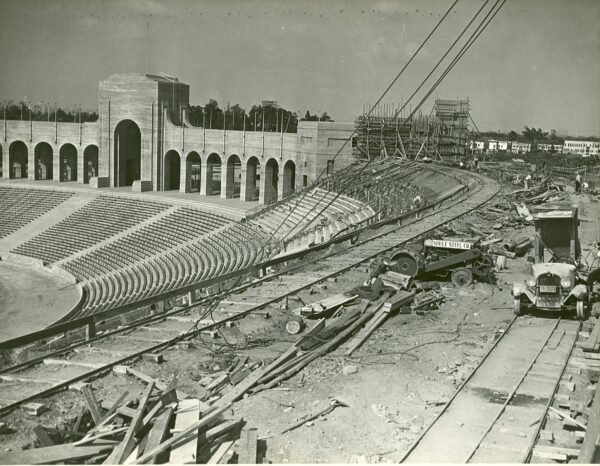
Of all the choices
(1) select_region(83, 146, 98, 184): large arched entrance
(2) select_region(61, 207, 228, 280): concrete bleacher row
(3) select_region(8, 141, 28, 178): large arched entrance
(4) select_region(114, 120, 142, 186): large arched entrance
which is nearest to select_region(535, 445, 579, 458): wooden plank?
(2) select_region(61, 207, 228, 280): concrete bleacher row

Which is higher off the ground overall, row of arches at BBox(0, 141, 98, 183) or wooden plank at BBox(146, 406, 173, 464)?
row of arches at BBox(0, 141, 98, 183)

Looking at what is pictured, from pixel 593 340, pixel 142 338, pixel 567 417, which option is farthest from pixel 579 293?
pixel 142 338

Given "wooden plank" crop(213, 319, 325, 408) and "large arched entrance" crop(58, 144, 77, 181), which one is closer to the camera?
"wooden plank" crop(213, 319, 325, 408)

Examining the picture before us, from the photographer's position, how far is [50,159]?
67.1 meters

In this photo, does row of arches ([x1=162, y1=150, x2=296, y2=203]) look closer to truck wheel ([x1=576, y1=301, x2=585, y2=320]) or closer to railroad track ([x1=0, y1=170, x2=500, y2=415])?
railroad track ([x1=0, y1=170, x2=500, y2=415])

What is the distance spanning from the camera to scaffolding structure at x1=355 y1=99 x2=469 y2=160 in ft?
161

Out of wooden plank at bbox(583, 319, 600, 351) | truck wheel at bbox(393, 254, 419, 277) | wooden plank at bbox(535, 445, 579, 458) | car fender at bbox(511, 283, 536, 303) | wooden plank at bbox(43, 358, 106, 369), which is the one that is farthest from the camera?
truck wheel at bbox(393, 254, 419, 277)

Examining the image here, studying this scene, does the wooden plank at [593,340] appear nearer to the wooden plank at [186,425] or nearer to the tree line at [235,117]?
the wooden plank at [186,425]

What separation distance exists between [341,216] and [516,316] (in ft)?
53.2

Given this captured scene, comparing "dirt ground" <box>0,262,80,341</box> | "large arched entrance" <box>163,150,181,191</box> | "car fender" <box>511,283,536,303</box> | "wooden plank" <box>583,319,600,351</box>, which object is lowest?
"dirt ground" <box>0,262,80,341</box>

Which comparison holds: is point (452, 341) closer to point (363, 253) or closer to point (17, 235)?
point (363, 253)

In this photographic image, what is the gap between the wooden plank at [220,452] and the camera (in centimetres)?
841

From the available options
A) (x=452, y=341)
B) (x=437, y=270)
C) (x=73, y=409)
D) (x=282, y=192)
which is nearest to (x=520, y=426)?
(x=452, y=341)

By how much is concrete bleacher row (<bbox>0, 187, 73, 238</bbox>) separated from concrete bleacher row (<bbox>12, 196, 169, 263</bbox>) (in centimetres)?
323
